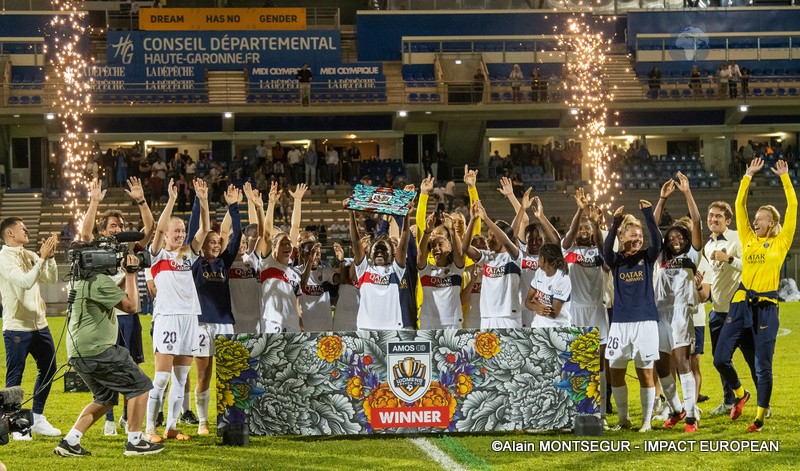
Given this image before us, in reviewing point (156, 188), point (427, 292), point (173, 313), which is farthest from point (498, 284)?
point (156, 188)

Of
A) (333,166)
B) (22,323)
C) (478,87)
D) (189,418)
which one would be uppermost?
(478,87)

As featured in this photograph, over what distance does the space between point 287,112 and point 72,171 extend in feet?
25.9

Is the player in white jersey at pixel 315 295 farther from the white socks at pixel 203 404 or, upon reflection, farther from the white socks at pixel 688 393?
the white socks at pixel 688 393

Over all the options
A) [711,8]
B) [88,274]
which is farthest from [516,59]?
[88,274]

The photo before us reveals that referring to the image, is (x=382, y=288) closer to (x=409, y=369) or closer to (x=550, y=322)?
(x=409, y=369)

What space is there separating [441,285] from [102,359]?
13.4 feet

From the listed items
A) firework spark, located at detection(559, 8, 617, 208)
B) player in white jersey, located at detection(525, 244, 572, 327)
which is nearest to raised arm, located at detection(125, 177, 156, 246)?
player in white jersey, located at detection(525, 244, 572, 327)

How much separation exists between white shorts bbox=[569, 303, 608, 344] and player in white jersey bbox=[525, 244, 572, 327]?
499 mm

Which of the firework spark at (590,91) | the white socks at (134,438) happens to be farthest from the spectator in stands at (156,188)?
the white socks at (134,438)

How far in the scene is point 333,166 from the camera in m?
39.2

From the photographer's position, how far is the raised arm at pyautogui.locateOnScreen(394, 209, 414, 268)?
11.2 metres

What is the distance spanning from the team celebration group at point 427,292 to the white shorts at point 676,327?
1cm

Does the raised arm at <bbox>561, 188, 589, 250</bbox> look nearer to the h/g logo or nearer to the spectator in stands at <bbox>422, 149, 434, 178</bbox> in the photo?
the spectator in stands at <bbox>422, 149, 434, 178</bbox>

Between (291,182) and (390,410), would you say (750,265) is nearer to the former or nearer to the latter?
(390,410)
